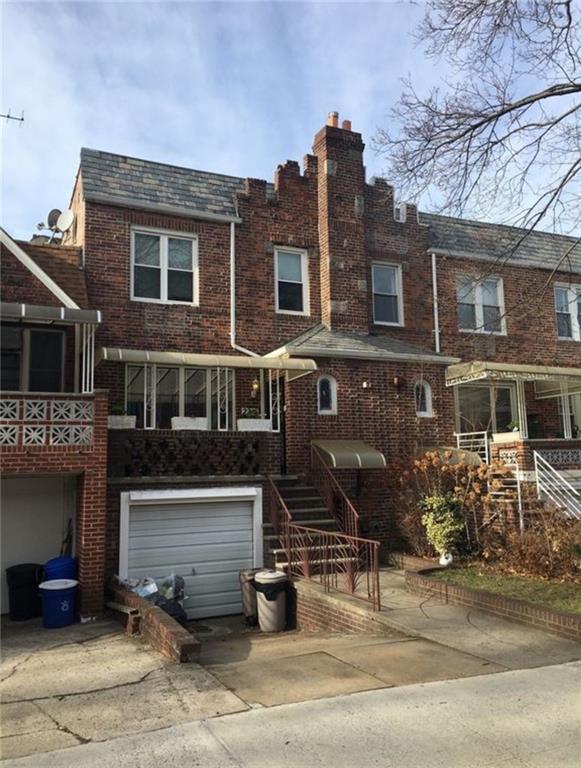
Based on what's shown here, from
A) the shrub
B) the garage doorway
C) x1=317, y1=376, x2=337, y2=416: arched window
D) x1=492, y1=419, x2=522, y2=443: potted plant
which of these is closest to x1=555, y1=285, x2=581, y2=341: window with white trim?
x1=492, y1=419, x2=522, y2=443: potted plant

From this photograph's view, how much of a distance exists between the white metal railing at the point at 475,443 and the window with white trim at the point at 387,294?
10.4 ft

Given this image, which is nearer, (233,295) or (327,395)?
(327,395)

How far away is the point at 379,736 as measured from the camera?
15.7 ft

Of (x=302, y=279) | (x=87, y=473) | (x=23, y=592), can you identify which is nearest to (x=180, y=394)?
(x=87, y=473)

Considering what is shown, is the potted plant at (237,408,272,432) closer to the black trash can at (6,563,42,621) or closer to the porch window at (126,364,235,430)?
the porch window at (126,364,235,430)

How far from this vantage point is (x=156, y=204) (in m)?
13.8

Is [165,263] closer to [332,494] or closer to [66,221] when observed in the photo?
[66,221]

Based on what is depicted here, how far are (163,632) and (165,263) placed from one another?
27.8 ft

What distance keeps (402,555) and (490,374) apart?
4.37m

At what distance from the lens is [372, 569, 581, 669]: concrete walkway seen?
22.5 ft

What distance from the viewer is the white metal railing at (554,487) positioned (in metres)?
12.9

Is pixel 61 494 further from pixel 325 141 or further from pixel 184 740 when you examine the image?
pixel 325 141

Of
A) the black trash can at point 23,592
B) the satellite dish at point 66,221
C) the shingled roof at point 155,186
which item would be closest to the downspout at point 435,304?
the shingled roof at point 155,186

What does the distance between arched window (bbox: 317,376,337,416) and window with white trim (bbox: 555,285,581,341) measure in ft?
24.5
